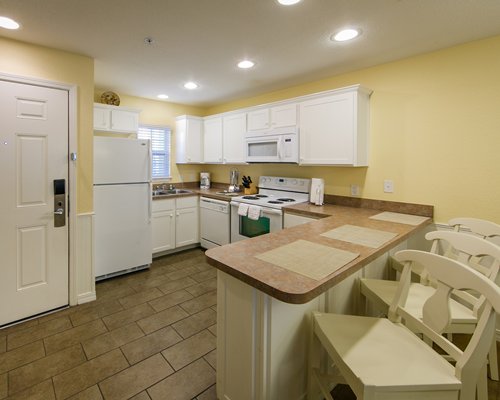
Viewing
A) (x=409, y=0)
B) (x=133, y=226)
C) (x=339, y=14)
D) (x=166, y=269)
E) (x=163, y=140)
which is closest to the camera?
(x=409, y=0)

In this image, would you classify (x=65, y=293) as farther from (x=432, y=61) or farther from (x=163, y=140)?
(x=432, y=61)

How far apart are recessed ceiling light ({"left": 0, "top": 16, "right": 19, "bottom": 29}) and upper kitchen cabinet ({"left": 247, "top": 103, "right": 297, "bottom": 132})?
2431 millimetres

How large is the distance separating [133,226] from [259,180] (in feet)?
5.99

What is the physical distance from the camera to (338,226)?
2.16 meters

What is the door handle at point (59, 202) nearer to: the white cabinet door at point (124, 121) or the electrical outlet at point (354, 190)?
the white cabinet door at point (124, 121)

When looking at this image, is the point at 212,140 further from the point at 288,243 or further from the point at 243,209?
the point at 288,243

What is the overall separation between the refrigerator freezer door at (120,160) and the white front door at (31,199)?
0.50m

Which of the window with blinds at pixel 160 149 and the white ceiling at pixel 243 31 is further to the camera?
the window with blinds at pixel 160 149

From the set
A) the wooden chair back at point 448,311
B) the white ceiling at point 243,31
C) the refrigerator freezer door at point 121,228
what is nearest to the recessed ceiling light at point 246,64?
the white ceiling at point 243,31

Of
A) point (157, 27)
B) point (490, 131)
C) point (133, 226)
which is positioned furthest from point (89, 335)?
point (490, 131)

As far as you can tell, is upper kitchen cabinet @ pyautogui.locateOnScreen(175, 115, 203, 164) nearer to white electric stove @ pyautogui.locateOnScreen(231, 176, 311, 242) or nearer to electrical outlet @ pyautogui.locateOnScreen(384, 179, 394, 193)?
white electric stove @ pyautogui.locateOnScreen(231, 176, 311, 242)

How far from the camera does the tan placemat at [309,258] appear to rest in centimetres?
127

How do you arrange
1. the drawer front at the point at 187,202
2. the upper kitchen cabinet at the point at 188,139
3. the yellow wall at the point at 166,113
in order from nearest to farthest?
the drawer front at the point at 187,202
the yellow wall at the point at 166,113
the upper kitchen cabinet at the point at 188,139

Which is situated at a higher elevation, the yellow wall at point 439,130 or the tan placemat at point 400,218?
the yellow wall at point 439,130
